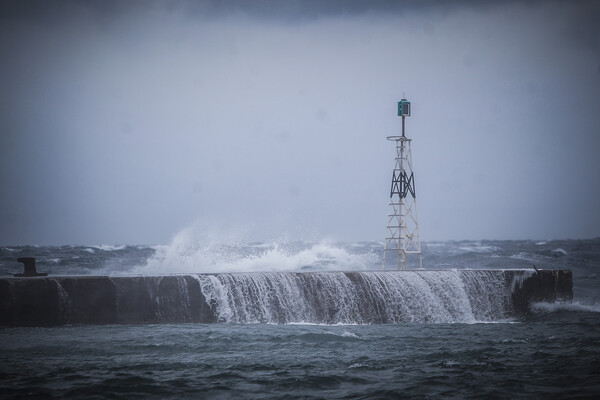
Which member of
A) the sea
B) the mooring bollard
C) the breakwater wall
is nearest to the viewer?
the sea

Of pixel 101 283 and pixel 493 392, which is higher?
pixel 101 283

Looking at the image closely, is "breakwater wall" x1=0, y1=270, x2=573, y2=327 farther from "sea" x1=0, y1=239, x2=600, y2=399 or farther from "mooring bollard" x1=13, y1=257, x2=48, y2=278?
"mooring bollard" x1=13, y1=257, x2=48, y2=278

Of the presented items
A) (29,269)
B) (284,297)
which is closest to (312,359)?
(284,297)

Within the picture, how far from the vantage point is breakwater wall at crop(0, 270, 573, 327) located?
51.0 ft

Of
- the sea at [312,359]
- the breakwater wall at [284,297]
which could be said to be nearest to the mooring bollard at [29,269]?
the breakwater wall at [284,297]

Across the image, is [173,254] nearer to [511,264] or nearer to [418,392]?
[418,392]

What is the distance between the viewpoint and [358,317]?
1720 centimetres

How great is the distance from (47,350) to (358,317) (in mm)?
8559

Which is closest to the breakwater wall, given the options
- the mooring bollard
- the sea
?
the sea

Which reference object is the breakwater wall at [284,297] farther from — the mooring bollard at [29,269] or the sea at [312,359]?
the mooring bollard at [29,269]

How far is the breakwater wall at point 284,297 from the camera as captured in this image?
15547mm

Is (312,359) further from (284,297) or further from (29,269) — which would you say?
(29,269)


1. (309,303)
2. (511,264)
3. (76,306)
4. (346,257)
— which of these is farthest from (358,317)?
(511,264)

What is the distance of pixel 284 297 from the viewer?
17031 millimetres
